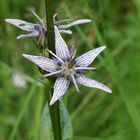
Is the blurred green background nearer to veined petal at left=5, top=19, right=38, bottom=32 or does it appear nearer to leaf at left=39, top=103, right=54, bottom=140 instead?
leaf at left=39, top=103, right=54, bottom=140

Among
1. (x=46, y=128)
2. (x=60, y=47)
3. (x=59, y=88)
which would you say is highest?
(x=60, y=47)

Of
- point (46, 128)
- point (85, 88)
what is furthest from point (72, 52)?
point (85, 88)

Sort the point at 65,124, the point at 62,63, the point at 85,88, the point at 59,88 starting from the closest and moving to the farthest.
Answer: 1. the point at 59,88
2. the point at 62,63
3. the point at 65,124
4. the point at 85,88

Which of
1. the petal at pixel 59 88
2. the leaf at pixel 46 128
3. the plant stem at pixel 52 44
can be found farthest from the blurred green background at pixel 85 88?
the petal at pixel 59 88

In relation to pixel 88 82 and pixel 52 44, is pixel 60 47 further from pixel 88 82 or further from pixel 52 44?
pixel 88 82

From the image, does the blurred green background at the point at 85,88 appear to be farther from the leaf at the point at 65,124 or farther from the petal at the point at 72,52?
the petal at the point at 72,52

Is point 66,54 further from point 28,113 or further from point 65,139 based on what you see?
point 28,113

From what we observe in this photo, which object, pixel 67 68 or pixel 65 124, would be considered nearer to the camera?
pixel 67 68
